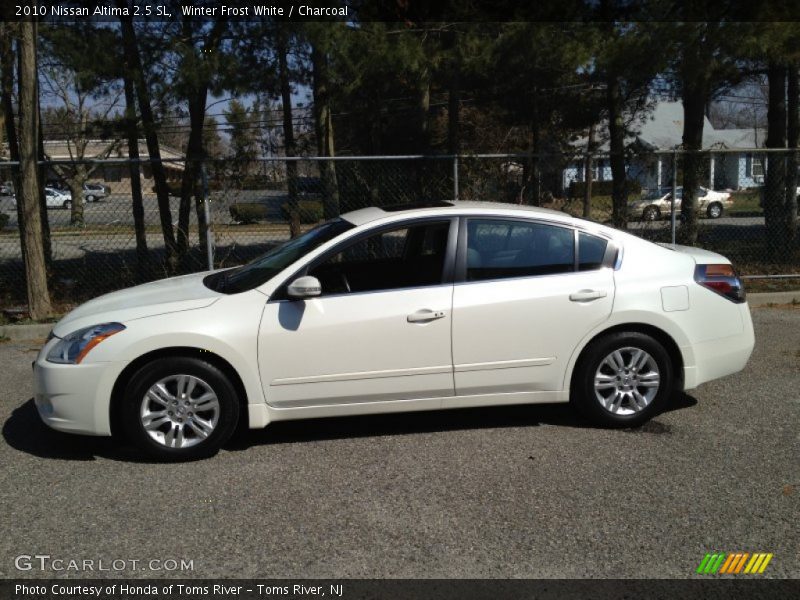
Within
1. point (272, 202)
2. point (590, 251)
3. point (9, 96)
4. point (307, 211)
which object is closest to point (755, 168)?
point (307, 211)

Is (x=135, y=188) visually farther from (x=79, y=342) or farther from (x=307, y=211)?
(x=79, y=342)

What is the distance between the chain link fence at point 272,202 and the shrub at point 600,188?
0.02 meters

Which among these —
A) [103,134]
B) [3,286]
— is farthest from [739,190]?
[3,286]

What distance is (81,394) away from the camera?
4891 millimetres

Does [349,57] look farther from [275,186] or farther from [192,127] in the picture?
[192,127]

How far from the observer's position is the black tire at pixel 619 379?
18.0 ft

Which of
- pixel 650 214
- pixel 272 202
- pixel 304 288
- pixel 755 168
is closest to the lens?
pixel 304 288

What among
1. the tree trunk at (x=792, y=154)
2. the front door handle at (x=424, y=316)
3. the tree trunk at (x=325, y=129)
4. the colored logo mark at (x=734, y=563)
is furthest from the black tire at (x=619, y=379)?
the tree trunk at (x=792, y=154)

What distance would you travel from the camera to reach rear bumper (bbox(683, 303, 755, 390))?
5.62 metres

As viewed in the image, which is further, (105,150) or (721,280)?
(105,150)

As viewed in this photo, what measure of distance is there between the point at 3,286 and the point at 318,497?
781cm

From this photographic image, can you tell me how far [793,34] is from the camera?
33.1 ft

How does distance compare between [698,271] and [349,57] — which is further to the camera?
[349,57]

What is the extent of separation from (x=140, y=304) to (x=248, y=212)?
4.91 m
